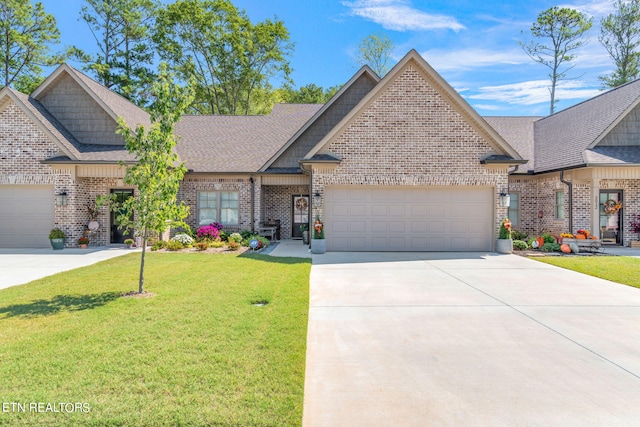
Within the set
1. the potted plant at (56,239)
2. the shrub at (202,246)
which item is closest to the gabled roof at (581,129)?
the shrub at (202,246)

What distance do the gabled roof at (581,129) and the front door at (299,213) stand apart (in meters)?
10.7

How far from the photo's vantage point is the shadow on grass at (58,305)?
607cm

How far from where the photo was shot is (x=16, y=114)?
14375mm

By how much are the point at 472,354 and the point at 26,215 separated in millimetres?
16815

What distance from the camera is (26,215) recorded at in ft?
48.0

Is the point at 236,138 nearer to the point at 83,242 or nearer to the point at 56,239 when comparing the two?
the point at 83,242

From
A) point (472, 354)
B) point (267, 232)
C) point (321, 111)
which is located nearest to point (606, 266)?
point (472, 354)

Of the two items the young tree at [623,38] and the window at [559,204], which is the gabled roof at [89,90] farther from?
the young tree at [623,38]

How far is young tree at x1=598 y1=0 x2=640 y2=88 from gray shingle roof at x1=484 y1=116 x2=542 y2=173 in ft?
64.6

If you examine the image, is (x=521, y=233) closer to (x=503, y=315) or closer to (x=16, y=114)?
(x=503, y=315)

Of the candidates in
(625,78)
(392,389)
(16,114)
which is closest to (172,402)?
(392,389)

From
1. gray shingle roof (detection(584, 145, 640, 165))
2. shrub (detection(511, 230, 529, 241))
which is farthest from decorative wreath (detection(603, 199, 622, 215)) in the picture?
shrub (detection(511, 230, 529, 241))

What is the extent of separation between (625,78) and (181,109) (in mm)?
40516

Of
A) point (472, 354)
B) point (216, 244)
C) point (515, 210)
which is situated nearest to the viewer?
point (472, 354)
